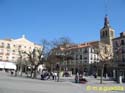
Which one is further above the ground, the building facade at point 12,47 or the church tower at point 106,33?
the church tower at point 106,33

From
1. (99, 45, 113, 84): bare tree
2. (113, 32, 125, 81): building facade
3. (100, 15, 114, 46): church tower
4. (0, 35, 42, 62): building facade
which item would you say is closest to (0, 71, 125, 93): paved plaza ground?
(99, 45, 113, 84): bare tree

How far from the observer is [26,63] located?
252 feet

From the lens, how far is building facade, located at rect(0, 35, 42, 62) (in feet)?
338

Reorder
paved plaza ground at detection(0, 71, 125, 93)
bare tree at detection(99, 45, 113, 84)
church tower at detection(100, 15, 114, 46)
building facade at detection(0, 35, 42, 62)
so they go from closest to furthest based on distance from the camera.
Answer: paved plaza ground at detection(0, 71, 125, 93), bare tree at detection(99, 45, 113, 84), building facade at detection(0, 35, 42, 62), church tower at detection(100, 15, 114, 46)

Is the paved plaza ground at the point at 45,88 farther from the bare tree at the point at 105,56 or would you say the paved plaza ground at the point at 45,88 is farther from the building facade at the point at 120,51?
the building facade at the point at 120,51

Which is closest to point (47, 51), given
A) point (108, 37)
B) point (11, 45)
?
point (11, 45)

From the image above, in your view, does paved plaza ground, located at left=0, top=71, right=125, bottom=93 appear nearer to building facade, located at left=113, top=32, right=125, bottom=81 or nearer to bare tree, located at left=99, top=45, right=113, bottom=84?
bare tree, located at left=99, top=45, right=113, bottom=84

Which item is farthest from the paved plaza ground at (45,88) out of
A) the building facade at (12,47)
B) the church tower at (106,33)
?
the church tower at (106,33)

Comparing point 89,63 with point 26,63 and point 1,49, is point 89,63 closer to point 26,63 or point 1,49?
point 26,63

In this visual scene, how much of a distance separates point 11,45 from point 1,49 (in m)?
5.51

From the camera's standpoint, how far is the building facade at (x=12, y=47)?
10312 centimetres

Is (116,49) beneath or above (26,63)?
above

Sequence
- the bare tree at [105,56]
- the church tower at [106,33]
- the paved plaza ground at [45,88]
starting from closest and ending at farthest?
the paved plaza ground at [45,88]
the bare tree at [105,56]
the church tower at [106,33]

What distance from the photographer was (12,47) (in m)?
107
